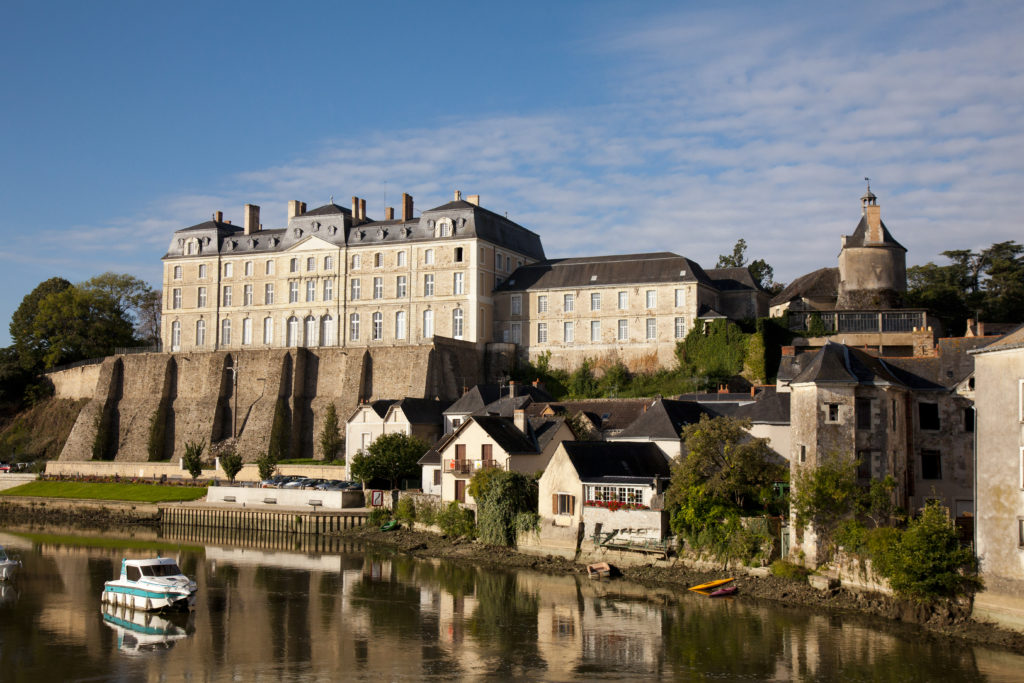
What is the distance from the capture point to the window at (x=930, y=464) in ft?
86.7

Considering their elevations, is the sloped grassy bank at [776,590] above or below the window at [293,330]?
below

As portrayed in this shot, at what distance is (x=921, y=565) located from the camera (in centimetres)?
2095

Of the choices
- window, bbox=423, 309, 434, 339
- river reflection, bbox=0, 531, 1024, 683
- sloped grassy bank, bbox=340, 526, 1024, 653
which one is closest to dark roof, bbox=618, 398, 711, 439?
sloped grassy bank, bbox=340, 526, 1024, 653

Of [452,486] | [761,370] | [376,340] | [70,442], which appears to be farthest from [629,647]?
[70,442]

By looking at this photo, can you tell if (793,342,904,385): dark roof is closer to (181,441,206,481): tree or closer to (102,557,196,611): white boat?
(102,557,196,611): white boat

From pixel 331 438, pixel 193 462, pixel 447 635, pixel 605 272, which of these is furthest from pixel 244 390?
pixel 447 635

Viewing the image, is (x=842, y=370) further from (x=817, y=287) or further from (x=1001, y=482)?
(x=817, y=287)

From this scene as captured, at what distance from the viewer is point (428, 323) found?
2131 inches

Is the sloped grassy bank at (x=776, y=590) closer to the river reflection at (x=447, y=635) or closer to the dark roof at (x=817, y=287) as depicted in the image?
the river reflection at (x=447, y=635)

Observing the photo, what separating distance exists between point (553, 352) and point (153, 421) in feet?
73.9

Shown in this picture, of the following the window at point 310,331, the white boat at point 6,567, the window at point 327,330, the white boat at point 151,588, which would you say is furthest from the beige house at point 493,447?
the window at point 310,331

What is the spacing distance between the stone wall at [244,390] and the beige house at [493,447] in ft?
47.7

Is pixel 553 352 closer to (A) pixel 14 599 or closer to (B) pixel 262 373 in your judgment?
(B) pixel 262 373

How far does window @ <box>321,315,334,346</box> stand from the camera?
56156 mm
